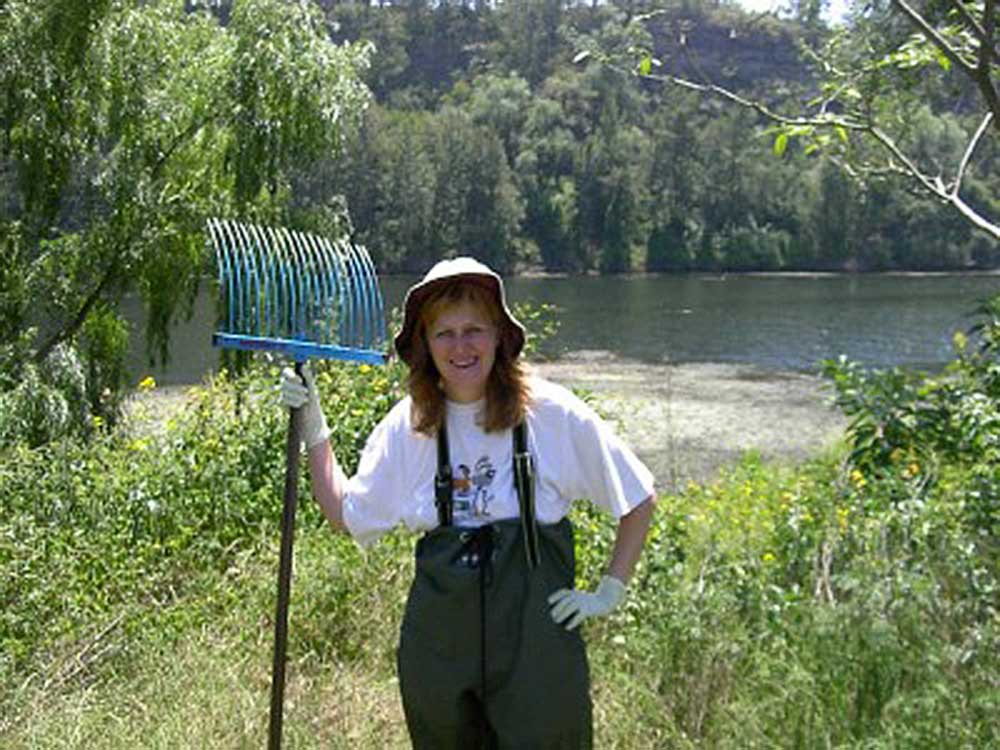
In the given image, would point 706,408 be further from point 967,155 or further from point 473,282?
point 473,282

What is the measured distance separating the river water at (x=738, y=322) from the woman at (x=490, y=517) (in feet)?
24.9

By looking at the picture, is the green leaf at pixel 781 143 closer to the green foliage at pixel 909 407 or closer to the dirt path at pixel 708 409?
the green foliage at pixel 909 407

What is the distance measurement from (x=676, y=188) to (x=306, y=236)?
247 feet

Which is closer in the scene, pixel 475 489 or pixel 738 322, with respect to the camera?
pixel 475 489

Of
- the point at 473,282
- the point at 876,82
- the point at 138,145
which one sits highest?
the point at 138,145

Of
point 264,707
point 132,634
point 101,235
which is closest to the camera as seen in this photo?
point 264,707

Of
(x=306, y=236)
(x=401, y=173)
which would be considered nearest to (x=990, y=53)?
(x=306, y=236)

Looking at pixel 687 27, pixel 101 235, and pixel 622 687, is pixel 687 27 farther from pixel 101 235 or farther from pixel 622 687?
pixel 101 235

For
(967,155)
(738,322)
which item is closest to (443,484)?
(967,155)

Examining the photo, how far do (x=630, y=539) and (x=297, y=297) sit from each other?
1014 millimetres

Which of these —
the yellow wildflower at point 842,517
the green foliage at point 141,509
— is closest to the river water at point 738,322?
the green foliage at point 141,509

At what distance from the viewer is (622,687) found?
3684 mm

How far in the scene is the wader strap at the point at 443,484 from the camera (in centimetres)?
250

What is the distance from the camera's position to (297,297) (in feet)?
9.95
